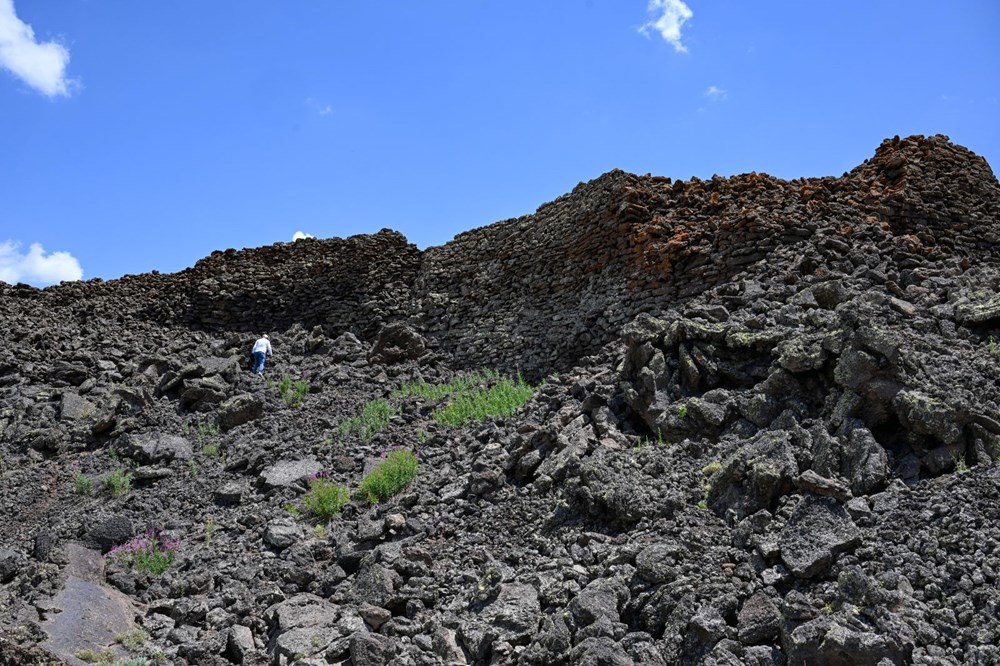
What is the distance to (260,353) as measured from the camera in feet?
42.3

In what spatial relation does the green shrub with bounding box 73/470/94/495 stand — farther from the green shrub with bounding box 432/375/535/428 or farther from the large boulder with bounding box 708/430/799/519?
the large boulder with bounding box 708/430/799/519

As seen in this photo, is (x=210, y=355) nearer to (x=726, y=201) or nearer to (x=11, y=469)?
(x=11, y=469)

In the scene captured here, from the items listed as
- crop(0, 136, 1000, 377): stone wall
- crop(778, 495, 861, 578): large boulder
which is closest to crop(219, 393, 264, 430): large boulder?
crop(0, 136, 1000, 377): stone wall

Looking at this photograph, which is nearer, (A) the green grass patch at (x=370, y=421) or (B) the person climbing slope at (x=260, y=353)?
(A) the green grass patch at (x=370, y=421)

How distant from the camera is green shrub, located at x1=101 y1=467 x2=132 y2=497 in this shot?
9414mm

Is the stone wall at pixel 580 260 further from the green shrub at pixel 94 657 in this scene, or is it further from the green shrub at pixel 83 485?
the green shrub at pixel 94 657

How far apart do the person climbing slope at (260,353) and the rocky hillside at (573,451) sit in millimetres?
239

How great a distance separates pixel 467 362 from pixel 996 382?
7668 millimetres

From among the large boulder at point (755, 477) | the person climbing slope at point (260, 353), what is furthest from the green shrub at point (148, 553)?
the large boulder at point (755, 477)

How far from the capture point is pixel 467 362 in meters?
12.7

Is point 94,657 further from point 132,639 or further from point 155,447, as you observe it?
point 155,447

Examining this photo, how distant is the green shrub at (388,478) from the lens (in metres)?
8.48

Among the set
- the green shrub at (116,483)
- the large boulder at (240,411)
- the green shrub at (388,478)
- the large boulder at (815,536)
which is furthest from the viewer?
the large boulder at (240,411)

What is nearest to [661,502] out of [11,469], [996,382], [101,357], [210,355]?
[996,382]
